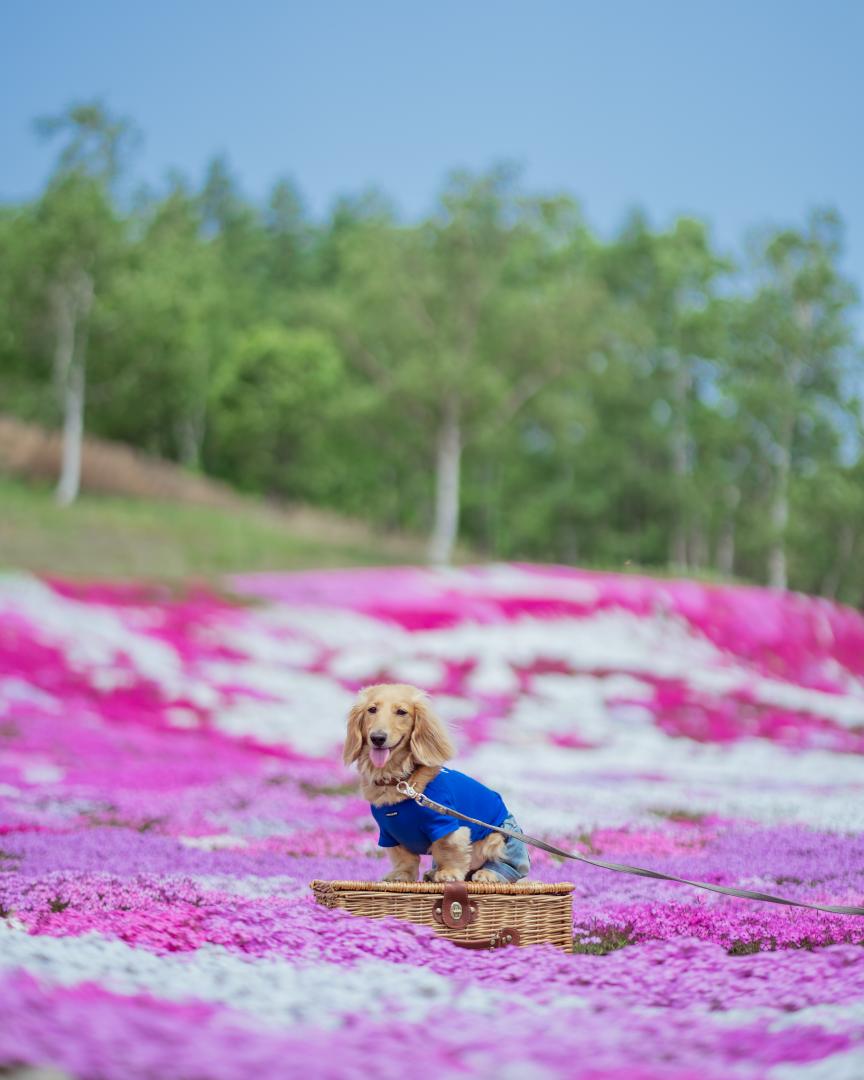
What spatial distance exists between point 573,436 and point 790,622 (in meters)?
34.8

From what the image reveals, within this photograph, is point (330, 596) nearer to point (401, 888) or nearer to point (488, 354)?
point (488, 354)

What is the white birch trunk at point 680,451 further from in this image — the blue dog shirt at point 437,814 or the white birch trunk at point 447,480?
the blue dog shirt at point 437,814

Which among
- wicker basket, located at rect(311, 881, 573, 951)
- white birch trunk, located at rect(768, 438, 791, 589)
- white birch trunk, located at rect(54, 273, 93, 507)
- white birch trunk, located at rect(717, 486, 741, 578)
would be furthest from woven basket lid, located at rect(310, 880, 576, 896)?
white birch trunk, located at rect(717, 486, 741, 578)

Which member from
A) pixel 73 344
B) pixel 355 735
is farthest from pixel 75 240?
pixel 355 735

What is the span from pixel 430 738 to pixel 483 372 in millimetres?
36697

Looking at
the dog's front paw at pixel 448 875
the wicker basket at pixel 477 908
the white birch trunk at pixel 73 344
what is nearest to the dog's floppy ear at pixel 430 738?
the dog's front paw at pixel 448 875

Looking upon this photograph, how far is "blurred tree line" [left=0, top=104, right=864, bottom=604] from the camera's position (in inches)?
1756

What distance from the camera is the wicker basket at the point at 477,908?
689 cm

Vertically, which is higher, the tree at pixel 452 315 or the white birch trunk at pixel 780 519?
the tree at pixel 452 315

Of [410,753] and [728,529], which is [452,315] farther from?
[410,753]

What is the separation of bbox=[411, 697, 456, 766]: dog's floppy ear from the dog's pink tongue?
0.65 feet

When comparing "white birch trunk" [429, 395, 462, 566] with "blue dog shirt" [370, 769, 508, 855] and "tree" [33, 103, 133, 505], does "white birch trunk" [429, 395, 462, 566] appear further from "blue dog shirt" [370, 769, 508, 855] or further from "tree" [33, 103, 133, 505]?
"blue dog shirt" [370, 769, 508, 855]

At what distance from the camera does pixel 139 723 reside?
19016mm

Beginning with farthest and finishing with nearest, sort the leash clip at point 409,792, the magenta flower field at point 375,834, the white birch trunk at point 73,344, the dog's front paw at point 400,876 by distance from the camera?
the white birch trunk at point 73,344 → the dog's front paw at point 400,876 → the leash clip at point 409,792 → the magenta flower field at point 375,834
